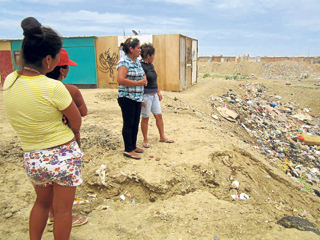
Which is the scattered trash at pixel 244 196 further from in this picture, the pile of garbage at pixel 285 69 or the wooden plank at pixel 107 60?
the pile of garbage at pixel 285 69

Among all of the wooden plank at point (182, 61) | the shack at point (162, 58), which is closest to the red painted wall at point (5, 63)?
the shack at point (162, 58)

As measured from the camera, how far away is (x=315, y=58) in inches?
1242

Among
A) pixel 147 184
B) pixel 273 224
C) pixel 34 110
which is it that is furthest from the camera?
pixel 147 184

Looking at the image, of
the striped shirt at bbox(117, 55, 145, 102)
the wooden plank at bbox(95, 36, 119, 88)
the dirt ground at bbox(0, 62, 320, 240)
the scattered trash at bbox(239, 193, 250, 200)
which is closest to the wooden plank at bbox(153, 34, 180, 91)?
the wooden plank at bbox(95, 36, 119, 88)

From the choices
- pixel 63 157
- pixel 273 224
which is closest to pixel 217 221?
pixel 273 224

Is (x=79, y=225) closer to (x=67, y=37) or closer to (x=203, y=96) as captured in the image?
(x=203, y=96)

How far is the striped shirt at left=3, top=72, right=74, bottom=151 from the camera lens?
144 cm

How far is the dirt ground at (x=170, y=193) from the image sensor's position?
234 cm

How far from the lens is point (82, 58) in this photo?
10516mm

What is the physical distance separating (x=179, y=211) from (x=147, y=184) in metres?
0.56

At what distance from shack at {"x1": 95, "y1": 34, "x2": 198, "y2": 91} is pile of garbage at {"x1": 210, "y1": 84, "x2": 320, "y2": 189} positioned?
1.85 meters

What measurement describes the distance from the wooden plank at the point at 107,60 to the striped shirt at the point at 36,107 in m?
8.94

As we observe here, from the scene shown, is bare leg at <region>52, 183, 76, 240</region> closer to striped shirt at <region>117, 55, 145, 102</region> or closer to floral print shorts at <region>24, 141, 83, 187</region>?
floral print shorts at <region>24, 141, 83, 187</region>

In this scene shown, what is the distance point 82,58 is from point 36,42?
9.72 meters
